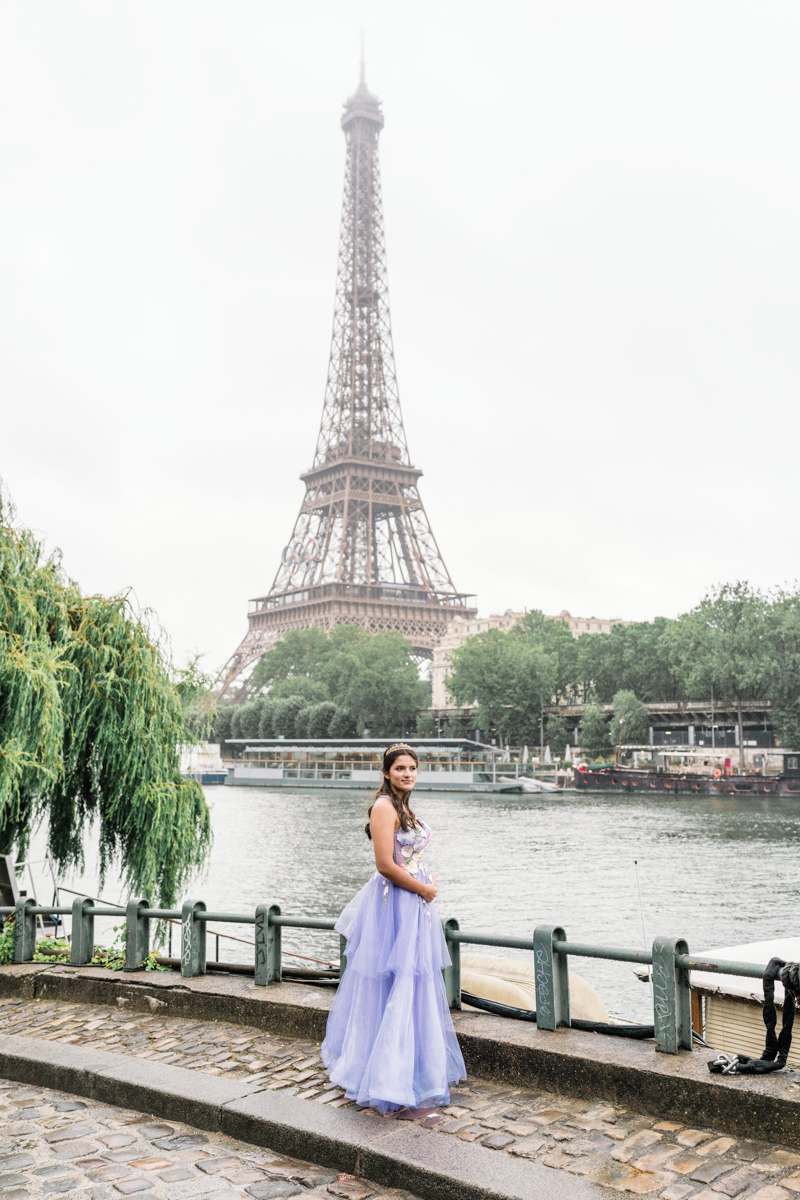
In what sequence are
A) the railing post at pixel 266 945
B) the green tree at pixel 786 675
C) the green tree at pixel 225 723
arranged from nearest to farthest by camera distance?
the railing post at pixel 266 945
the green tree at pixel 786 675
the green tree at pixel 225 723

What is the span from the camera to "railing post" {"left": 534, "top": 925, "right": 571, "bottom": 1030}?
5645 millimetres

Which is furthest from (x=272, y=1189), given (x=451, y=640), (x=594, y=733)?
(x=451, y=640)

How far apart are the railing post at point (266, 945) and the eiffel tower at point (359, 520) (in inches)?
3414

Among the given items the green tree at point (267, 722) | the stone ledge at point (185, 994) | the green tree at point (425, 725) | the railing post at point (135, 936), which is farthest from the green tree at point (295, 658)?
the railing post at point (135, 936)

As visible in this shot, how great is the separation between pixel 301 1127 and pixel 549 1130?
1.14 m

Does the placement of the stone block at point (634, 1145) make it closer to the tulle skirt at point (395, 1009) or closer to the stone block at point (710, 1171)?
the stone block at point (710, 1171)

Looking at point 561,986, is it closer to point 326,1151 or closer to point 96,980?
point 326,1151

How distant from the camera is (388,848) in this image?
5062 millimetres

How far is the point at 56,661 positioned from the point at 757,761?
70.1 meters

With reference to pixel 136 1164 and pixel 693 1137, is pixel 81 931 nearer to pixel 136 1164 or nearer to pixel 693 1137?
pixel 136 1164

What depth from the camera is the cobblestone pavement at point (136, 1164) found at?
14.9 ft

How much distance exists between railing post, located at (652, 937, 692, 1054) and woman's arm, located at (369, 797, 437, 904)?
44.5 inches

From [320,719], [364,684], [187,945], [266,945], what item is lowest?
[187,945]

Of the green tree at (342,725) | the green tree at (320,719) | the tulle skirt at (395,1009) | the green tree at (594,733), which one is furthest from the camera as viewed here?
the green tree at (342,725)
